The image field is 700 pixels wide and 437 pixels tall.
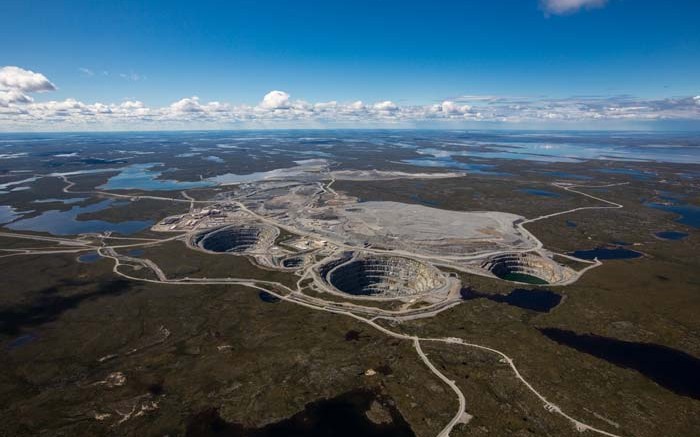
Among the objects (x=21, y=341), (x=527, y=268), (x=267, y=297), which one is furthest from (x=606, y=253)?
(x=21, y=341)

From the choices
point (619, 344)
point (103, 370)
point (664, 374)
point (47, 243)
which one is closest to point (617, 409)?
point (664, 374)

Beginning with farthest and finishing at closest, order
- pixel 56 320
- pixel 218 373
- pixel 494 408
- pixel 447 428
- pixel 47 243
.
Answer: pixel 47 243 < pixel 56 320 < pixel 218 373 < pixel 494 408 < pixel 447 428

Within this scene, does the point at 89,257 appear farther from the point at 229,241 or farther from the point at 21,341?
the point at 21,341

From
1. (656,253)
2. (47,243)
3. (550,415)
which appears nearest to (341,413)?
(550,415)

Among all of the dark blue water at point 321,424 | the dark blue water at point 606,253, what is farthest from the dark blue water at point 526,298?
the dark blue water at point 321,424

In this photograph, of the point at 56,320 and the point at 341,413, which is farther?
the point at 56,320

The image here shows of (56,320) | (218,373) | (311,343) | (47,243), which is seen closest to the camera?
(218,373)

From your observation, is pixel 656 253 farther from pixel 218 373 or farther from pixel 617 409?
pixel 218 373
